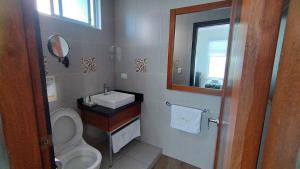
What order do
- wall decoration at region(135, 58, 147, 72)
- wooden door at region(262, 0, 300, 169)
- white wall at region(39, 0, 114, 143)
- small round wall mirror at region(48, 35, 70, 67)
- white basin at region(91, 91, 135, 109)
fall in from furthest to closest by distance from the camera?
wall decoration at region(135, 58, 147, 72)
white basin at region(91, 91, 135, 109)
white wall at region(39, 0, 114, 143)
small round wall mirror at region(48, 35, 70, 67)
wooden door at region(262, 0, 300, 169)

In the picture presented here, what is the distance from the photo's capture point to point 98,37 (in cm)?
202

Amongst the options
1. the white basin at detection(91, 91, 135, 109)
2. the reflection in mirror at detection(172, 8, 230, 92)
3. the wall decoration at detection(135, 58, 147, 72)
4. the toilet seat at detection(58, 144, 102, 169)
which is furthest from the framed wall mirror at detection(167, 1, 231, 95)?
the toilet seat at detection(58, 144, 102, 169)

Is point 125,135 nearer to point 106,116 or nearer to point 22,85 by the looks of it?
point 106,116

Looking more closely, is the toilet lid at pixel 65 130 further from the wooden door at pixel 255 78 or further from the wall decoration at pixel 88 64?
the wooden door at pixel 255 78

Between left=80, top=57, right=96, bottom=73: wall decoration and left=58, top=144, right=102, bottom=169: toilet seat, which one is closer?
left=58, top=144, right=102, bottom=169: toilet seat

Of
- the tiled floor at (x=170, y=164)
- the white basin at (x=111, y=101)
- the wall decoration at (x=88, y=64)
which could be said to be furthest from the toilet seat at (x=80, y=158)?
the wall decoration at (x=88, y=64)

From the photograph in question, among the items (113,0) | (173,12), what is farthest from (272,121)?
(113,0)

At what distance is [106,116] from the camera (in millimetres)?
1640

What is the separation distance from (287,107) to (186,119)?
1560mm

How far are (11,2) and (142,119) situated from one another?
2.02 metres

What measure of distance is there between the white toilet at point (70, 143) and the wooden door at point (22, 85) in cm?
104

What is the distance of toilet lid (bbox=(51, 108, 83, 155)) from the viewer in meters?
1.47

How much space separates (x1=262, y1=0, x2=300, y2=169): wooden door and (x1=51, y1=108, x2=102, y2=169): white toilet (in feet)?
4.90

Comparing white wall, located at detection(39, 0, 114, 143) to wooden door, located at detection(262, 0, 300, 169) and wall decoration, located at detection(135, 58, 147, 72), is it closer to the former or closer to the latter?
wall decoration, located at detection(135, 58, 147, 72)
